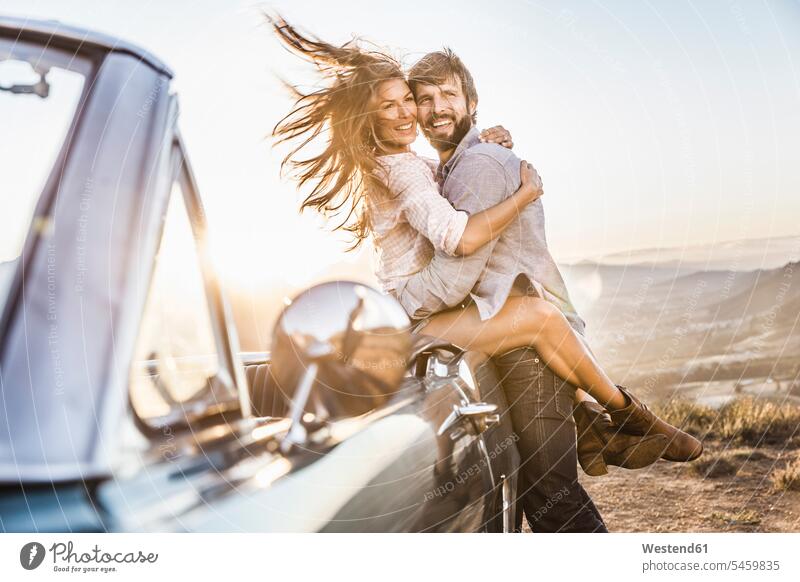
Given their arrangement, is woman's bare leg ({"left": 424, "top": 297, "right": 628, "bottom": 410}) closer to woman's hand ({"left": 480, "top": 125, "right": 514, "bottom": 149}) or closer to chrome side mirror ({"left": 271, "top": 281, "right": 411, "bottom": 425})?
woman's hand ({"left": 480, "top": 125, "right": 514, "bottom": 149})

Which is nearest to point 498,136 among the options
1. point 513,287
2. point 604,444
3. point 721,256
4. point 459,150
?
point 459,150

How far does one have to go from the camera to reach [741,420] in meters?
3.08

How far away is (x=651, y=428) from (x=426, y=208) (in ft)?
3.17

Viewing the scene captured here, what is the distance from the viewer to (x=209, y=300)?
1.56m

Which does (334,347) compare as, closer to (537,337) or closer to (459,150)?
(537,337)

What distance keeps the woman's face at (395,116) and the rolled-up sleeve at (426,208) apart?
11 cm

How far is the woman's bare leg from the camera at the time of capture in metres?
2.30

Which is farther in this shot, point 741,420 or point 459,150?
point 741,420

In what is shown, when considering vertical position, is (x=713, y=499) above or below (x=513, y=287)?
below

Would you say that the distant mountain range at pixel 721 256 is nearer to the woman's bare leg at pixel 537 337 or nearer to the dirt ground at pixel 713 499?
the woman's bare leg at pixel 537 337

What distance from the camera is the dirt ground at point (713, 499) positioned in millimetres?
2619

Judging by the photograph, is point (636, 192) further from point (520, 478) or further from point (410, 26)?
point (520, 478)

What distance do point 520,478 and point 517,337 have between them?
39 centimetres
